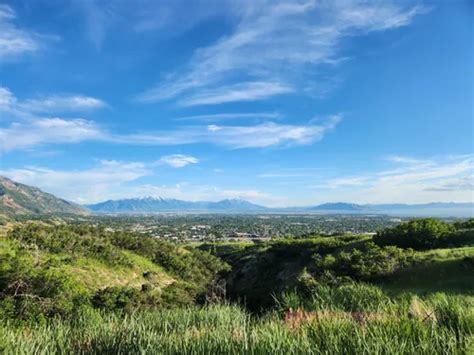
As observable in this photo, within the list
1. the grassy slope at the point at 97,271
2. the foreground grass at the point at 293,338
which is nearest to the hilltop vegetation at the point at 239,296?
the foreground grass at the point at 293,338

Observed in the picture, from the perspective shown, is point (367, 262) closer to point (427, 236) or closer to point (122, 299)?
point (427, 236)

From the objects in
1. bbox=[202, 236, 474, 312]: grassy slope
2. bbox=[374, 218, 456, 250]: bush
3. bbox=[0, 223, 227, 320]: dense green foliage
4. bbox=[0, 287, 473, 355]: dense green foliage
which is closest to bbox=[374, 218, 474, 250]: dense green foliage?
bbox=[374, 218, 456, 250]: bush

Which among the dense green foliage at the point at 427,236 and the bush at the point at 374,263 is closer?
the bush at the point at 374,263

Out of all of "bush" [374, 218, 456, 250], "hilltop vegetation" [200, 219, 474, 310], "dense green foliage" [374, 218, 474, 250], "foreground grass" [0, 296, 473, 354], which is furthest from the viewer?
"bush" [374, 218, 456, 250]

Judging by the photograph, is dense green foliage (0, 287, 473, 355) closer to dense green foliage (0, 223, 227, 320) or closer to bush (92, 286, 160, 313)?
dense green foliage (0, 223, 227, 320)

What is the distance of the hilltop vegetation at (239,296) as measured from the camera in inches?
201

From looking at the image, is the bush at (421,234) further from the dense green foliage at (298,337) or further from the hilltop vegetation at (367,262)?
the dense green foliage at (298,337)

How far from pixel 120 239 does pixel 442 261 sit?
5374 centimetres

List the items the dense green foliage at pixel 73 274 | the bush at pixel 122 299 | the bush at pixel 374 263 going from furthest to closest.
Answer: the bush at pixel 374 263 < the bush at pixel 122 299 < the dense green foliage at pixel 73 274

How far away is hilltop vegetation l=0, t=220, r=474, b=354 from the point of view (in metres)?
5.10

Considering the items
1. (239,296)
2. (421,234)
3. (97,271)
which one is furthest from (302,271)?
(97,271)

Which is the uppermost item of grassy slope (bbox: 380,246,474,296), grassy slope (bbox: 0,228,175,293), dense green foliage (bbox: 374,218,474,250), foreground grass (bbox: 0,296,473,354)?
foreground grass (bbox: 0,296,473,354)

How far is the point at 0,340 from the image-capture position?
5.41 metres

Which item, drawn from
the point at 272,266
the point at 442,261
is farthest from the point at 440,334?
the point at 272,266
